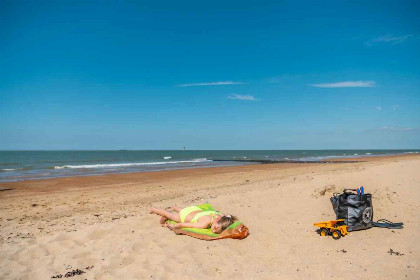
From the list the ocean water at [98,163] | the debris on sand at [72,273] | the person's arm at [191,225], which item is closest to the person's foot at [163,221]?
the person's arm at [191,225]

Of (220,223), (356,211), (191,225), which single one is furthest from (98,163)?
(356,211)

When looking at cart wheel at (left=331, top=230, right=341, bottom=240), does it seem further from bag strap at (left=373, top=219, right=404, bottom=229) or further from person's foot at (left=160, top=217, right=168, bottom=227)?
person's foot at (left=160, top=217, right=168, bottom=227)

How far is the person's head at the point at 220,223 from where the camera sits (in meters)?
6.17

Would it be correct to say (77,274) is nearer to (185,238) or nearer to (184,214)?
(185,238)

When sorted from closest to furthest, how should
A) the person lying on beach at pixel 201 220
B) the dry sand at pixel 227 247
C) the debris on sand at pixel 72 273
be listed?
the debris on sand at pixel 72 273 < the dry sand at pixel 227 247 < the person lying on beach at pixel 201 220

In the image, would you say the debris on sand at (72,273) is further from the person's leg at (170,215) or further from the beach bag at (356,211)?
the beach bag at (356,211)

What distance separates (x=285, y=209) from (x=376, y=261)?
11.4 ft

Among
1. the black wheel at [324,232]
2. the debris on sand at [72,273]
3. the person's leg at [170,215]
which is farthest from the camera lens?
the person's leg at [170,215]

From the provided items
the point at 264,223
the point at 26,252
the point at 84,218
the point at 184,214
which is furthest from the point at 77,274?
A: the point at 264,223

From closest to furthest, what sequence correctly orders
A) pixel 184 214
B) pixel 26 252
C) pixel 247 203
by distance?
1. pixel 26 252
2. pixel 184 214
3. pixel 247 203

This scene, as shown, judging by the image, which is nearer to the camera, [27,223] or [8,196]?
[27,223]

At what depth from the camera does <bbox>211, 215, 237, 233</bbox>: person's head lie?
20.2 feet

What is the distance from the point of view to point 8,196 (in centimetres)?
1343

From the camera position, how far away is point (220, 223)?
20.5 feet
